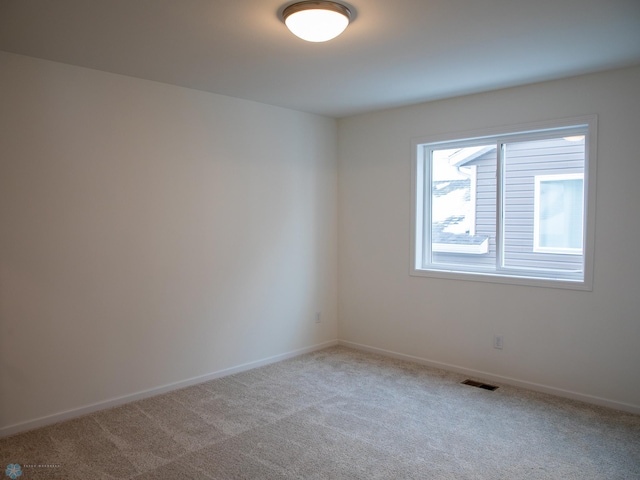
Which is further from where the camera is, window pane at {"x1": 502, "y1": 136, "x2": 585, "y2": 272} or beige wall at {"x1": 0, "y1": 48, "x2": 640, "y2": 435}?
window pane at {"x1": 502, "y1": 136, "x2": 585, "y2": 272}

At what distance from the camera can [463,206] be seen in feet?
14.6

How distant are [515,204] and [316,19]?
2.54 metres

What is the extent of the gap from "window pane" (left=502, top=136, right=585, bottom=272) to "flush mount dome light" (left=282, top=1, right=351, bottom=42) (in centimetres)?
225

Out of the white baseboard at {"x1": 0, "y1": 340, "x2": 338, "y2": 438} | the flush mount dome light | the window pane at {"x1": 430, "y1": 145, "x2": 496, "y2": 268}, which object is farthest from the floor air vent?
the flush mount dome light

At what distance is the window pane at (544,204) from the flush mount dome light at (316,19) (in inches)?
88.7

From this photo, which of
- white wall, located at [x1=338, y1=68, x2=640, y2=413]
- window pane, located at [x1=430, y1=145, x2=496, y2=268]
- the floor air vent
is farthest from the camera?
window pane, located at [x1=430, y1=145, x2=496, y2=268]

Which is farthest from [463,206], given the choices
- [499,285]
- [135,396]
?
[135,396]

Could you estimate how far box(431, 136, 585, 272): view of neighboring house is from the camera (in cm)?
381

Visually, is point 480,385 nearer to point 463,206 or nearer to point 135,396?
point 463,206

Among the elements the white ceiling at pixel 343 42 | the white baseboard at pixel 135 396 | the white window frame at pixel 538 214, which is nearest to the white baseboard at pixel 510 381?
the white baseboard at pixel 135 396

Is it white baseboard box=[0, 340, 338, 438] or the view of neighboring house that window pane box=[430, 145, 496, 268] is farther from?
white baseboard box=[0, 340, 338, 438]

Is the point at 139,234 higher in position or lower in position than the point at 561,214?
lower

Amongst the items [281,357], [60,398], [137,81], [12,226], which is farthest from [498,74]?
[60,398]

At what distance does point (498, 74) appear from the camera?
357cm
